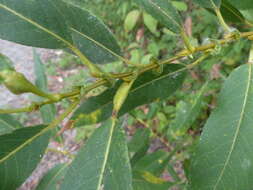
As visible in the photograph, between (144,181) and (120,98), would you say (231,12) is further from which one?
(144,181)

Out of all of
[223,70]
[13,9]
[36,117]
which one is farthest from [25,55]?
[13,9]

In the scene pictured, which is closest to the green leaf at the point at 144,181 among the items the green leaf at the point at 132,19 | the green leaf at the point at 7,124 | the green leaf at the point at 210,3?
the green leaf at the point at 7,124

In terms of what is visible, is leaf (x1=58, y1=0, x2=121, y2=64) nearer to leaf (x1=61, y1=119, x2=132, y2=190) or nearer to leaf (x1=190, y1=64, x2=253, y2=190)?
leaf (x1=61, y1=119, x2=132, y2=190)

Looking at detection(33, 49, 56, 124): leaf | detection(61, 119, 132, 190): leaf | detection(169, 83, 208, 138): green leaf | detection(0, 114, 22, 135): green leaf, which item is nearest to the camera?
detection(61, 119, 132, 190): leaf

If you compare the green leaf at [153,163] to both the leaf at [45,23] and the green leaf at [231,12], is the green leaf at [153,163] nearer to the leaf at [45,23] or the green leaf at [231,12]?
the green leaf at [231,12]

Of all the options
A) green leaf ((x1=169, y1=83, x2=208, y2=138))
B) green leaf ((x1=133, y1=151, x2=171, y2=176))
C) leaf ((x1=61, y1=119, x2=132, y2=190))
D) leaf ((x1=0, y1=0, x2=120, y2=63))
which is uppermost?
leaf ((x1=0, y1=0, x2=120, y2=63))

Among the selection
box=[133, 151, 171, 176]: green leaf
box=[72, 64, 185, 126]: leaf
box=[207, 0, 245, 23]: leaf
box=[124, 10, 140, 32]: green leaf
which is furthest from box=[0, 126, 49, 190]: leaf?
box=[124, 10, 140, 32]: green leaf
